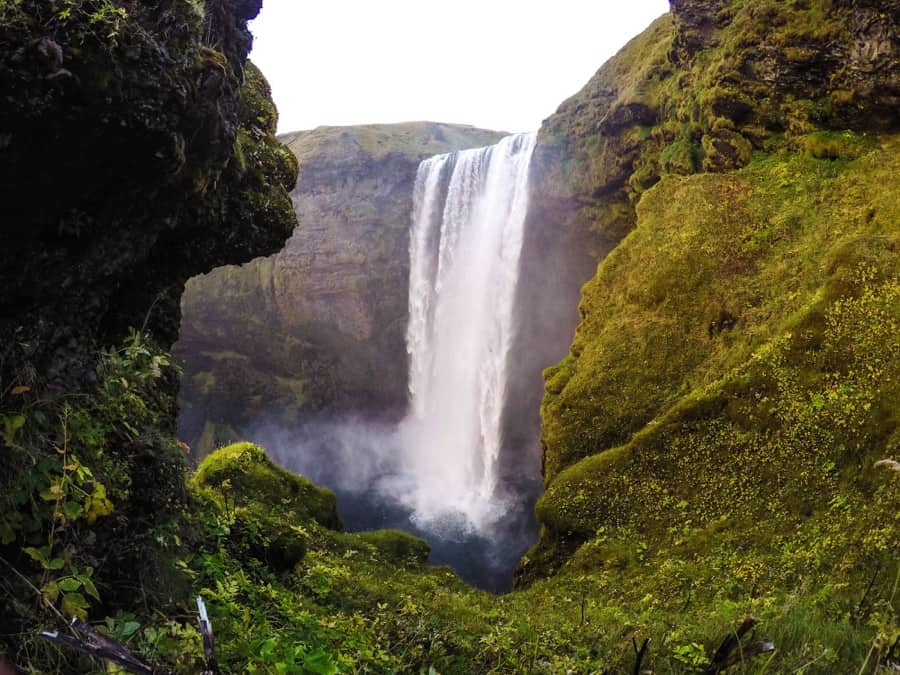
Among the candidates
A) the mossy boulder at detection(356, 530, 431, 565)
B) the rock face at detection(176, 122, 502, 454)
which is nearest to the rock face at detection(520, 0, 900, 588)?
the mossy boulder at detection(356, 530, 431, 565)

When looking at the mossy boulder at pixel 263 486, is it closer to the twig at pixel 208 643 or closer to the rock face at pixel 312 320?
the twig at pixel 208 643

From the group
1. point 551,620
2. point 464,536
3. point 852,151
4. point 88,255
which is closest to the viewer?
point 88,255

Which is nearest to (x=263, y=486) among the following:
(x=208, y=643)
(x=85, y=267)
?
(x=85, y=267)

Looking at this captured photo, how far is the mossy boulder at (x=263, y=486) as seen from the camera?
10352 millimetres

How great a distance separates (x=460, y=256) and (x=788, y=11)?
58.4ft

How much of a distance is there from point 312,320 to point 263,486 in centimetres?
2796

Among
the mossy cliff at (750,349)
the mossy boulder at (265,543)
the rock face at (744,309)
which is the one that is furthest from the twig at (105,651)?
the rock face at (744,309)

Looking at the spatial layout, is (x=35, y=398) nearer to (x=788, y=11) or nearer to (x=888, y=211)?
(x=888, y=211)

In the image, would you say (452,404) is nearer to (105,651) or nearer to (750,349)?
(750,349)

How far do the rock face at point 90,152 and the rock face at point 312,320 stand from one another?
31403 mm

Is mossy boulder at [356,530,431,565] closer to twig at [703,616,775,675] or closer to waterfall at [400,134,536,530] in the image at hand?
twig at [703,616,775,675]

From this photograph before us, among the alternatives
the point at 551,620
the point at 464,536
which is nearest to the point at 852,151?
the point at 551,620

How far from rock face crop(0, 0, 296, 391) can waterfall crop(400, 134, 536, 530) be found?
1953cm

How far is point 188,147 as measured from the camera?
4742 millimetres
